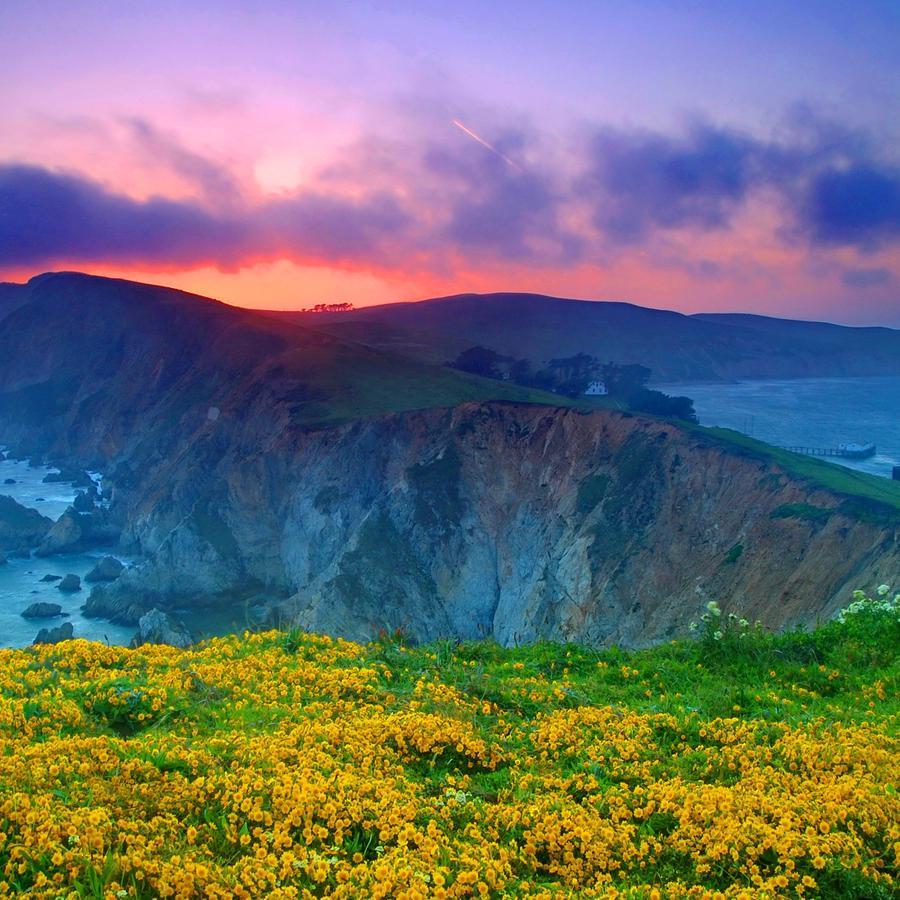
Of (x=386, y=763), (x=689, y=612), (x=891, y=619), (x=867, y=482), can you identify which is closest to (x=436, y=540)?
(x=689, y=612)

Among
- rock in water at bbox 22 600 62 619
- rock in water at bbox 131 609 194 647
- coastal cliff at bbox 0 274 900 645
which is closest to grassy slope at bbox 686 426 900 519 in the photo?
coastal cliff at bbox 0 274 900 645

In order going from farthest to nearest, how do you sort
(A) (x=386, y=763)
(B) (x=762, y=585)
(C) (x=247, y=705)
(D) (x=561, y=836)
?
(B) (x=762, y=585) < (C) (x=247, y=705) < (A) (x=386, y=763) < (D) (x=561, y=836)

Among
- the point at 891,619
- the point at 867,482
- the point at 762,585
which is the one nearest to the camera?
the point at 891,619

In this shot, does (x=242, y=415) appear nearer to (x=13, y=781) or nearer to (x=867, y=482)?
(x=867, y=482)

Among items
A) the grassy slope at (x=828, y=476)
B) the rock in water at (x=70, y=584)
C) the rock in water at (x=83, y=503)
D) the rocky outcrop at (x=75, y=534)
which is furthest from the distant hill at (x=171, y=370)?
the grassy slope at (x=828, y=476)

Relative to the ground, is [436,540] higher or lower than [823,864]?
lower

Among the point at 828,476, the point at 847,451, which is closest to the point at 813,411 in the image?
the point at 847,451

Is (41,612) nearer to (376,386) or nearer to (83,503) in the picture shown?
(83,503)

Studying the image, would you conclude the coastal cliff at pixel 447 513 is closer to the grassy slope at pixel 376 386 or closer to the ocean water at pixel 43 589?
the grassy slope at pixel 376 386
